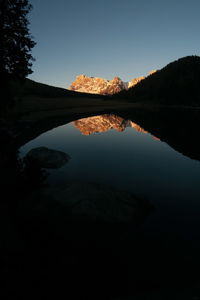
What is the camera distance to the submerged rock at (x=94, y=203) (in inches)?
329

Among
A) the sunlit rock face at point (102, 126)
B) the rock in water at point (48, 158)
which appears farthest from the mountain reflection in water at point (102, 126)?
the rock in water at point (48, 158)

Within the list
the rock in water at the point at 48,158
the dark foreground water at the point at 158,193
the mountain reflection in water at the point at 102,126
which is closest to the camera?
the dark foreground water at the point at 158,193

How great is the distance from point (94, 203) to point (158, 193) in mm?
5211

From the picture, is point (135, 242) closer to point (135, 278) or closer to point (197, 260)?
point (135, 278)

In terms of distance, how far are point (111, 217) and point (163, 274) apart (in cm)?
315

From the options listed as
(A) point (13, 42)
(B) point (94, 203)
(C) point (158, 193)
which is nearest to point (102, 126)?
(A) point (13, 42)

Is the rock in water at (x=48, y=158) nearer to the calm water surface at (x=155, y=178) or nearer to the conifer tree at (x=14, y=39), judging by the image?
the calm water surface at (x=155, y=178)

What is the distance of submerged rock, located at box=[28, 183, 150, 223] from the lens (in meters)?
8.36

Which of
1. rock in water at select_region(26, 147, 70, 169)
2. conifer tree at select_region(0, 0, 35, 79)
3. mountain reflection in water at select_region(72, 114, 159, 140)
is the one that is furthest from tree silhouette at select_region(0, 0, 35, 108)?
mountain reflection in water at select_region(72, 114, 159, 140)

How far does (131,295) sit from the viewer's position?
4.91 metres

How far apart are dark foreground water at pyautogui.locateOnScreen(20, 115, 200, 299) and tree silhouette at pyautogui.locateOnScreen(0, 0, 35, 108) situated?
1139 centimetres

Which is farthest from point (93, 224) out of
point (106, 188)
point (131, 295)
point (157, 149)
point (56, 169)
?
point (157, 149)

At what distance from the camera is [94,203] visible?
8.77 metres

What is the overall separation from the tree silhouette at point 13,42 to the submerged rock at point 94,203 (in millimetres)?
20203
